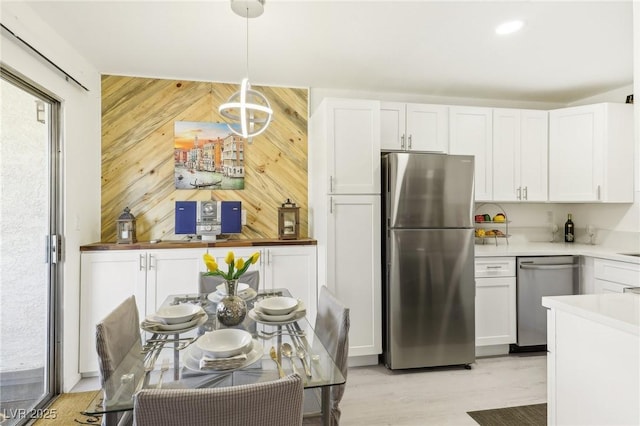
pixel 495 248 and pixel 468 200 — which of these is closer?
pixel 468 200

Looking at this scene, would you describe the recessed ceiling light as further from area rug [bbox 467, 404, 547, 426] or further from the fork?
the fork

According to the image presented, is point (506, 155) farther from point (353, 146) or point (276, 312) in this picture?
point (276, 312)

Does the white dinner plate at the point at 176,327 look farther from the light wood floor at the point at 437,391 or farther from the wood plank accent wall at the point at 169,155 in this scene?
the wood plank accent wall at the point at 169,155

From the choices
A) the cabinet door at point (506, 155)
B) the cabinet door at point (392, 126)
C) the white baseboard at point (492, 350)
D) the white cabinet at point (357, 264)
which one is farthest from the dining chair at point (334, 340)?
the cabinet door at point (506, 155)

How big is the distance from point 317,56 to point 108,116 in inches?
78.1

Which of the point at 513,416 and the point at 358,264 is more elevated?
the point at 358,264

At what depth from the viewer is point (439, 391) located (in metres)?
2.70

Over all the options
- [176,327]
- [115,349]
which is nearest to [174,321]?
[176,327]

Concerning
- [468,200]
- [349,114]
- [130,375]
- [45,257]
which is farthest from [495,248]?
[45,257]

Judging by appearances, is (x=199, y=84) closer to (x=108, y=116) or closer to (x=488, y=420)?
(x=108, y=116)

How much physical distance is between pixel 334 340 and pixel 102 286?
2.13 m

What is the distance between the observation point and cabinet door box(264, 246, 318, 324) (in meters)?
3.12

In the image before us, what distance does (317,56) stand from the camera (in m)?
2.89

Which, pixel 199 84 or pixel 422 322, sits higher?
pixel 199 84
